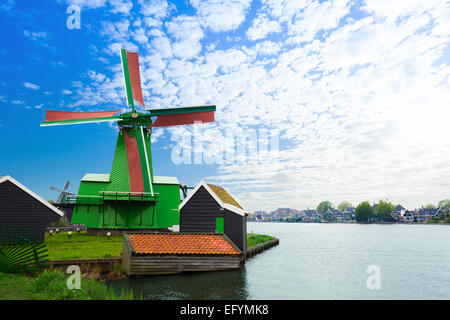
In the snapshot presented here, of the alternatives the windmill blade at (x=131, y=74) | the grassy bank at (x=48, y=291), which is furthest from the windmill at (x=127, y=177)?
the grassy bank at (x=48, y=291)

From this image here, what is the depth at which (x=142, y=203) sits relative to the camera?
107 feet

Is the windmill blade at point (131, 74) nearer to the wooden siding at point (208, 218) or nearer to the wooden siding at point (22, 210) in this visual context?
the wooden siding at point (22, 210)

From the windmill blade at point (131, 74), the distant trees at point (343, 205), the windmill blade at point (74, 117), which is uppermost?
the windmill blade at point (131, 74)

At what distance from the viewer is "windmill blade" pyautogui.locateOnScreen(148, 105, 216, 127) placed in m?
31.6

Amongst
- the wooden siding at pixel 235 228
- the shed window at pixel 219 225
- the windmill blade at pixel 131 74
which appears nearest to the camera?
the wooden siding at pixel 235 228

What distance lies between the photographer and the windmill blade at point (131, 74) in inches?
1374

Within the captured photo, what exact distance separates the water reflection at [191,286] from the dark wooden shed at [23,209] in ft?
39.8

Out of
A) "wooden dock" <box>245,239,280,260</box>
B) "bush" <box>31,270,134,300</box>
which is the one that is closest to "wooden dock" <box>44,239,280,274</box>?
"bush" <box>31,270,134,300</box>

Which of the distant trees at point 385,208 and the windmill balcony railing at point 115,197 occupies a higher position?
the windmill balcony railing at point 115,197

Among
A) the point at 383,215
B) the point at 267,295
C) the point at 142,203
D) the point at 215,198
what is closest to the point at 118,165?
the point at 142,203

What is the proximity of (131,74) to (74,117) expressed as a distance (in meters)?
8.18

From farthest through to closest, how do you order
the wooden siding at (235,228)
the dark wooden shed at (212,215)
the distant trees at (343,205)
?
the distant trees at (343,205)
the dark wooden shed at (212,215)
the wooden siding at (235,228)
